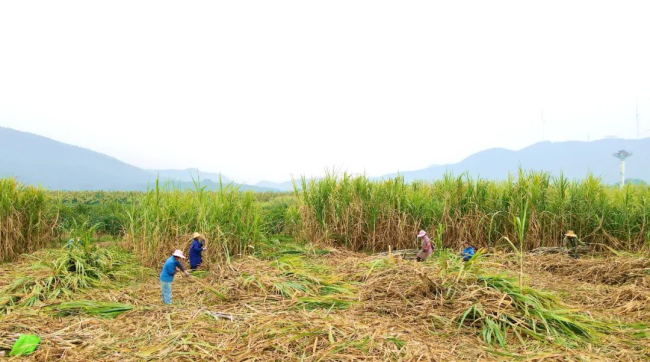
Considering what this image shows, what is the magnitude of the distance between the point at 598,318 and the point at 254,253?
15.4 feet

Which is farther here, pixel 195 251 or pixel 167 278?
pixel 195 251

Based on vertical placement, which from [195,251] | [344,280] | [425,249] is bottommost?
[344,280]

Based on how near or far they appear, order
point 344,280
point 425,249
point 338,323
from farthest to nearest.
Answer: point 425,249 < point 344,280 < point 338,323

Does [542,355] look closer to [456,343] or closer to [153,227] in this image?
[456,343]

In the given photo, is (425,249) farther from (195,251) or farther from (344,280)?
(195,251)

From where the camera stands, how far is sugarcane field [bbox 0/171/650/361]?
129 inches

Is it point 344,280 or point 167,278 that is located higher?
point 167,278

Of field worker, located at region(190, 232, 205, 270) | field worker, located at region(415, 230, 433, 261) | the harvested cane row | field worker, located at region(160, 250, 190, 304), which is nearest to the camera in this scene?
the harvested cane row

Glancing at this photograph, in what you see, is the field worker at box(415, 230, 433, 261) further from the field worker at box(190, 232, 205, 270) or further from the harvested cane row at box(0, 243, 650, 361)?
the field worker at box(190, 232, 205, 270)

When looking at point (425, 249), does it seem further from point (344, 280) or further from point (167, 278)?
point (167, 278)

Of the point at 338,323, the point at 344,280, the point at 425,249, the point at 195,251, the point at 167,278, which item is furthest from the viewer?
the point at 425,249

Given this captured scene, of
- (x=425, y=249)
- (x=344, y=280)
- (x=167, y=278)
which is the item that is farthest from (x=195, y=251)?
(x=425, y=249)

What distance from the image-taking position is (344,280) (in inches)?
199

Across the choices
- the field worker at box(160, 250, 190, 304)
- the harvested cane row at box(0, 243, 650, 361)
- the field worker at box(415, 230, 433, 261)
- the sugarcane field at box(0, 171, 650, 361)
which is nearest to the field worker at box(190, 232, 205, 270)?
the sugarcane field at box(0, 171, 650, 361)
